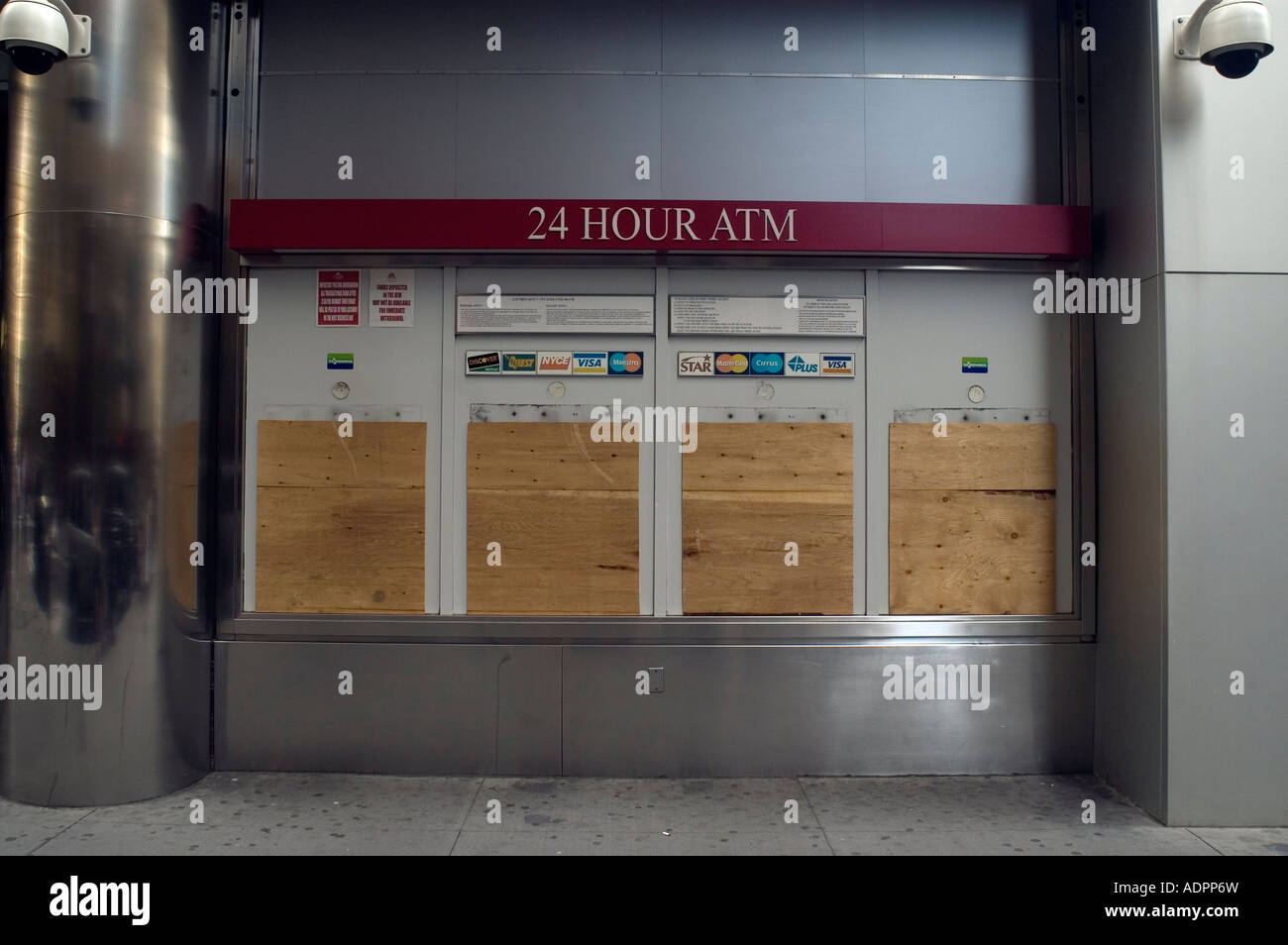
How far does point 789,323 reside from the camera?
16.2 feet

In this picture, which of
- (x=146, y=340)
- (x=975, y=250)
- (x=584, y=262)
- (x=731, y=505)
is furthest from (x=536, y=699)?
(x=975, y=250)

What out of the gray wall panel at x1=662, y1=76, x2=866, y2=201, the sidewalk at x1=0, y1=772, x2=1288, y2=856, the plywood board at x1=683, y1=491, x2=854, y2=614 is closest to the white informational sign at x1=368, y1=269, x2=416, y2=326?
the gray wall panel at x1=662, y1=76, x2=866, y2=201

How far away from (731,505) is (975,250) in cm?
225

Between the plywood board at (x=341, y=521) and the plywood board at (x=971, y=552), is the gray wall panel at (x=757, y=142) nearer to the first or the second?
the plywood board at (x=971, y=552)

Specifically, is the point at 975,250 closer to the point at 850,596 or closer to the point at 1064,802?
the point at 850,596

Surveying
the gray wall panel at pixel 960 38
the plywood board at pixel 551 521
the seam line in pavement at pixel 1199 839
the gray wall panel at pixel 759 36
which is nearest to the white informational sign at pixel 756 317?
the plywood board at pixel 551 521

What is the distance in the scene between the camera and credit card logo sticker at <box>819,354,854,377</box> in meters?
4.96

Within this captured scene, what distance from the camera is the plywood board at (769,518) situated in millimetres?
4918

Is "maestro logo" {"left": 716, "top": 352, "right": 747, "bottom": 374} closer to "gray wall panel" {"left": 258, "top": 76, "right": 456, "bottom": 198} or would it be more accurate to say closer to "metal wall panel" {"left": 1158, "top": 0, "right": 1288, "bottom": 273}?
"gray wall panel" {"left": 258, "top": 76, "right": 456, "bottom": 198}

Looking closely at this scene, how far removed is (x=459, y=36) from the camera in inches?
199

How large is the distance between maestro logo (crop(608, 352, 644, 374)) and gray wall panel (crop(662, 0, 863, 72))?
200 centimetres

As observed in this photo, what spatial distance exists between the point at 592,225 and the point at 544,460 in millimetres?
1530

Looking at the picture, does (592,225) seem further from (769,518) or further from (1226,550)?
(1226,550)

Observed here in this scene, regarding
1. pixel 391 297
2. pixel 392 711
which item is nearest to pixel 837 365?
pixel 391 297
